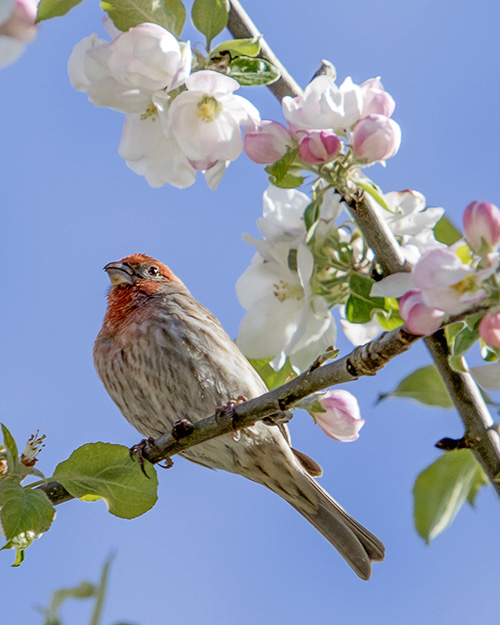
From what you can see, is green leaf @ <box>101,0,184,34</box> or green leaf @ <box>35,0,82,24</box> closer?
green leaf @ <box>35,0,82,24</box>

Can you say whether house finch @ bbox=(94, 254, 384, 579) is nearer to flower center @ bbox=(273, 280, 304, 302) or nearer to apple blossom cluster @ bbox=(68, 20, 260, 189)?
flower center @ bbox=(273, 280, 304, 302)

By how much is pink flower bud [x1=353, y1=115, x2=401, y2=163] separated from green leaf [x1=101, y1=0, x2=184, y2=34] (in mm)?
533

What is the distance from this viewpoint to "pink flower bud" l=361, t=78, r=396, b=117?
6.38 ft

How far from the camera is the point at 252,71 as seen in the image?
1.93 meters

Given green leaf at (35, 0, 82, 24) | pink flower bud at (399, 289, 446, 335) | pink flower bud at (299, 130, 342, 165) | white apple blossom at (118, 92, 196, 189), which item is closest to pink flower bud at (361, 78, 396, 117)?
pink flower bud at (299, 130, 342, 165)

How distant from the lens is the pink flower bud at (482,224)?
1483 millimetres

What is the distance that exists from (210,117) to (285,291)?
722mm

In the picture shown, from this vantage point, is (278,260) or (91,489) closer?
(91,489)

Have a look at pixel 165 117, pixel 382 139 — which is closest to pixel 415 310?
pixel 382 139

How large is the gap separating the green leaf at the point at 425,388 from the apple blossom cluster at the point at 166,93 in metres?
0.81

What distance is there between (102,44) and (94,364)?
349 cm

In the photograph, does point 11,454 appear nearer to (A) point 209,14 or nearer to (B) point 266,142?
(B) point 266,142

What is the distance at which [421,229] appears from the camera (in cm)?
235

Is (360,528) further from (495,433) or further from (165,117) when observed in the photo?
(165,117)
